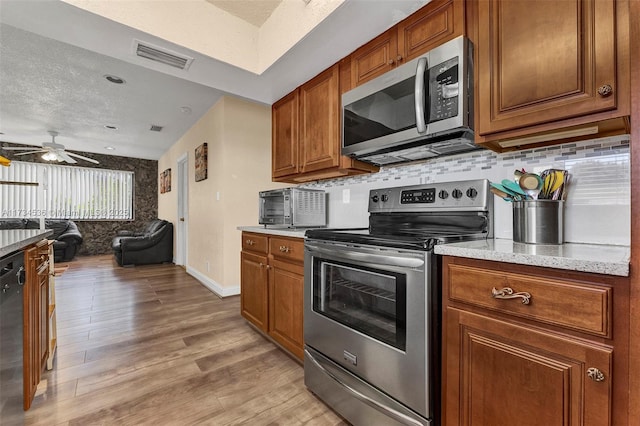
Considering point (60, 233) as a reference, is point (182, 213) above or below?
above

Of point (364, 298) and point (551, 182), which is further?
point (364, 298)

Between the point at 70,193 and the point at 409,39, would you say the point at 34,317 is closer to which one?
the point at 409,39

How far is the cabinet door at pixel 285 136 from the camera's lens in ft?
8.05

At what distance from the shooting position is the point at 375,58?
1.80 meters

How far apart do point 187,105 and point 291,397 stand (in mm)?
3853

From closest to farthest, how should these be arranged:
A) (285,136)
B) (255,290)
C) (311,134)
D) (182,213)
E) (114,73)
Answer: (311,134) → (255,290) → (285,136) → (114,73) → (182,213)

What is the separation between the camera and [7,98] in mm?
3793

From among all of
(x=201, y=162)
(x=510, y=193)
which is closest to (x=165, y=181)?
(x=201, y=162)

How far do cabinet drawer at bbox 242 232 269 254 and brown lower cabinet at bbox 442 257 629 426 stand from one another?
146 cm

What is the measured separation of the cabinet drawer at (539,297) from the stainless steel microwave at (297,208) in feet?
4.77

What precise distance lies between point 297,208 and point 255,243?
0.46m

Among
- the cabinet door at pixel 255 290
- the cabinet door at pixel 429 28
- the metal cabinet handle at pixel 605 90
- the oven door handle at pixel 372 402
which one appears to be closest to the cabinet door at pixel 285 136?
the cabinet door at pixel 255 290

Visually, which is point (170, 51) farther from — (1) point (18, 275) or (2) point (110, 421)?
(2) point (110, 421)

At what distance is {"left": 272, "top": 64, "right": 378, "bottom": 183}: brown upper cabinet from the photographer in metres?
2.07
